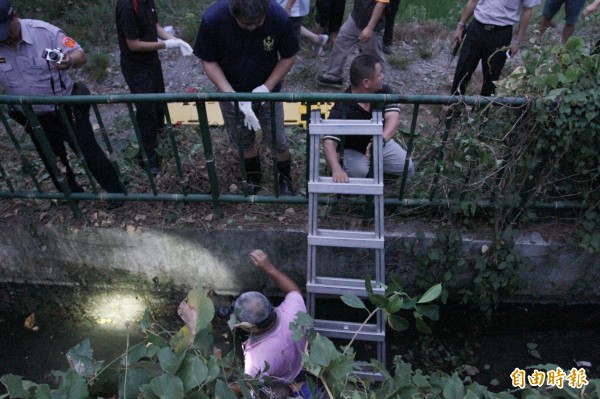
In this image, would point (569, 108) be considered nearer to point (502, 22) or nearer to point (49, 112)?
point (502, 22)

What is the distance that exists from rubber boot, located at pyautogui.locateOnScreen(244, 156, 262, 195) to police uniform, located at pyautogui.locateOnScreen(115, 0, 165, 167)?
89 cm

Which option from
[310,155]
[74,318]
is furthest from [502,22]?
[74,318]

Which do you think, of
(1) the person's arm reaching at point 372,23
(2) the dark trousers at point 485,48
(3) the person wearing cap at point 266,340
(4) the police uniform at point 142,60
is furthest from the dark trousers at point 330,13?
(3) the person wearing cap at point 266,340

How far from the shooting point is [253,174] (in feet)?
12.2

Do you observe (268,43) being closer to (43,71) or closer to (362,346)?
(43,71)

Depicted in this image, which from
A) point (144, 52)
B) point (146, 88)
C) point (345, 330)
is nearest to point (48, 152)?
point (146, 88)

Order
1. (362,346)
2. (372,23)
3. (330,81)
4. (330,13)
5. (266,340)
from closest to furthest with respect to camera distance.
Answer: (266,340) → (362,346) → (372,23) → (330,81) → (330,13)

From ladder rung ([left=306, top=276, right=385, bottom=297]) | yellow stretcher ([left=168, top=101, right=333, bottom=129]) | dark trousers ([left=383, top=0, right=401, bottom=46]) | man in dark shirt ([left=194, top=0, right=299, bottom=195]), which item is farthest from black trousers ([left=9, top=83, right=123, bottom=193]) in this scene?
dark trousers ([left=383, top=0, right=401, bottom=46])

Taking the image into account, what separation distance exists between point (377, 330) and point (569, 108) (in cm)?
173

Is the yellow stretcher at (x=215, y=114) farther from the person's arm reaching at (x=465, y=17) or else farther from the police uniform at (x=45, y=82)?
the person's arm reaching at (x=465, y=17)

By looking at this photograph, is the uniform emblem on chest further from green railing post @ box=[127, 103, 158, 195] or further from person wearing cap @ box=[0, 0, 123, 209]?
person wearing cap @ box=[0, 0, 123, 209]

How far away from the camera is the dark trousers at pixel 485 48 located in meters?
4.10

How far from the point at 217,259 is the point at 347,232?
1164 mm

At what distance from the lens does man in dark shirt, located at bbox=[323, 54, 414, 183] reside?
303cm
